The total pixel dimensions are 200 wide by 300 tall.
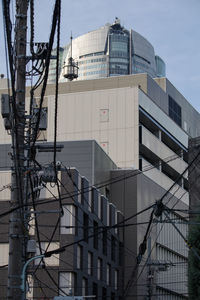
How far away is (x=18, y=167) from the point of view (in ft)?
69.6

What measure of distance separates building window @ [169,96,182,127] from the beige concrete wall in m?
27.1

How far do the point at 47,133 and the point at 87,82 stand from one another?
1389 cm

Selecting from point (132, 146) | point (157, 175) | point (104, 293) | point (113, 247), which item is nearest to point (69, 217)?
point (104, 293)

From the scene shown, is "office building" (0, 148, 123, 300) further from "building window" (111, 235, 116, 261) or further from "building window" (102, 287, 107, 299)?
"building window" (111, 235, 116, 261)

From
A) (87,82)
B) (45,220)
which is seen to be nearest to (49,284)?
(45,220)

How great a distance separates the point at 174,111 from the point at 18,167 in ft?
341

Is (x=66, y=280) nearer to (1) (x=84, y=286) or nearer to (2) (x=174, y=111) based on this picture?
(1) (x=84, y=286)

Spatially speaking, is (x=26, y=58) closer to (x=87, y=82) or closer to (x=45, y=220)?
(x=45, y=220)

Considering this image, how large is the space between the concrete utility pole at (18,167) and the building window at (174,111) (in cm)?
9960

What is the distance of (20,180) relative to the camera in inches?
838

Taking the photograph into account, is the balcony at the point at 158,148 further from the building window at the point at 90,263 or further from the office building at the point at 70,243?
the building window at the point at 90,263

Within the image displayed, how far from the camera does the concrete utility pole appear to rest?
2067cm

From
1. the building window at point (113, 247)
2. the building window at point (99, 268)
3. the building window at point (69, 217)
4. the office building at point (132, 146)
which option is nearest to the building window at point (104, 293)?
the building window at point (99, 268)

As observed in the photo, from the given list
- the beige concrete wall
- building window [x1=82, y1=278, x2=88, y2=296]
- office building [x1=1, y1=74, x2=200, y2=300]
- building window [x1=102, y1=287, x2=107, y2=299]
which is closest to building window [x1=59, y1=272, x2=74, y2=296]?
building window [x1=82, y1=278, x2=88, y2=296]
